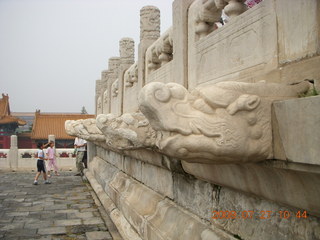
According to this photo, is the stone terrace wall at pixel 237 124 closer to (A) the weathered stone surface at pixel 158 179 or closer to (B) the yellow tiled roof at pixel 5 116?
(A) the weathered stone surface at pixel 158 179

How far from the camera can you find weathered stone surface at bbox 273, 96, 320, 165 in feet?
4.41

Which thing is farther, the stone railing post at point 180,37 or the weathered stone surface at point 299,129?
the stone railing post at point 180,37

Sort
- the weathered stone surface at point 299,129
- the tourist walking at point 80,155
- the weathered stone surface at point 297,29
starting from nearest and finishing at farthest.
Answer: the weathered stone surface at point 299,129 → the weathered stone surface at point 297,29 → the tourist walking at point 80,155

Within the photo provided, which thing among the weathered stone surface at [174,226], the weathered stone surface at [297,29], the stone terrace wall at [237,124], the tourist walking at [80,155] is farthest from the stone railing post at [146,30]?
the tourist walking at [80,155]

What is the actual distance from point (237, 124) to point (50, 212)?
18.6ft

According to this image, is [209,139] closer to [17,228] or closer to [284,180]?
[284,180]

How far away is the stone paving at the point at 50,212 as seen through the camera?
16.6 feet

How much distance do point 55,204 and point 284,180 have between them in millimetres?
6301

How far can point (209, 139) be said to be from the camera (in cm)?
163

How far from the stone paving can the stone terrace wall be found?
204 centimetres

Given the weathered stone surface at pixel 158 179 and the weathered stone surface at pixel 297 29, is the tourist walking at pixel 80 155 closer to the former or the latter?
the weathered stone surface at pixel 158 179

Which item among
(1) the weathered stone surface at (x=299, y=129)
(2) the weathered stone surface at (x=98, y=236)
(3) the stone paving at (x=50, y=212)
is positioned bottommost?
(3) the stone paving at (x=50, y=212)

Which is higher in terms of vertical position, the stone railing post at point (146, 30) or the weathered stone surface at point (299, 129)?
the stone railing post at point (146, 30)

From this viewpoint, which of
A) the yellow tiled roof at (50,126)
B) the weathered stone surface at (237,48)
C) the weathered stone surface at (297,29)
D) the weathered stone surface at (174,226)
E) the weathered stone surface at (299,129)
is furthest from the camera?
the yellow tiled roof at (50,126)
